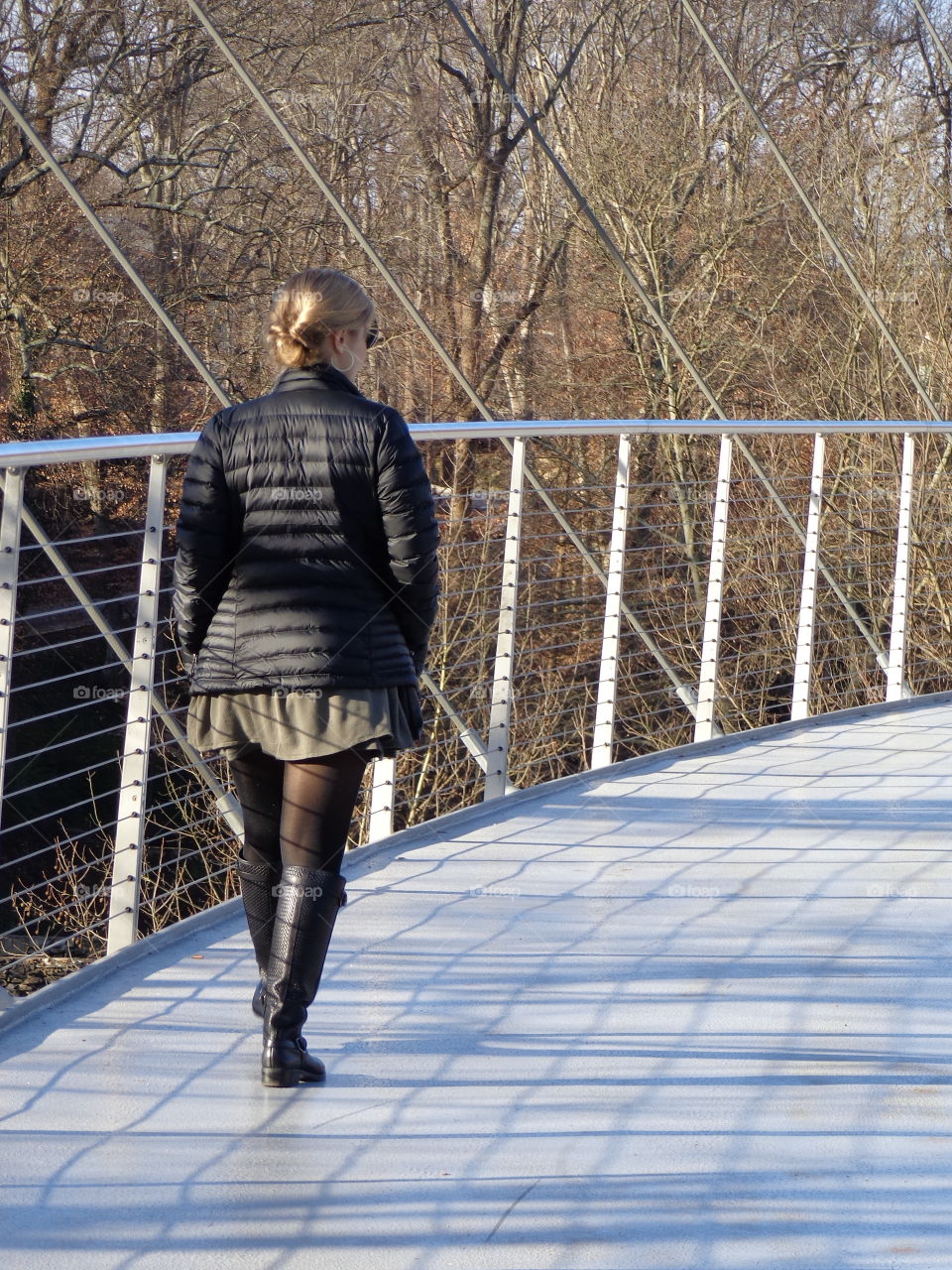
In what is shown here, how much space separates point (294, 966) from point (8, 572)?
920 millimetres

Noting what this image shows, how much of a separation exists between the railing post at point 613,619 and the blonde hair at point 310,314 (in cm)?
226

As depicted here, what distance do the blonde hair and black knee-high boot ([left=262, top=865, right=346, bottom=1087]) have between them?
2.96 feet

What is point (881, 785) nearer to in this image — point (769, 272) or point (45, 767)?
point (45, 767)

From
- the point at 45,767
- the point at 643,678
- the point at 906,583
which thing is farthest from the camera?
the point at 643,678

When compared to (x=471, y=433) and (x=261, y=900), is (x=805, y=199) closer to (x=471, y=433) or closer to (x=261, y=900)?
(x=471, y=433)

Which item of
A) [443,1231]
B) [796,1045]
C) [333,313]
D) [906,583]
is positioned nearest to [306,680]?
[333,313]

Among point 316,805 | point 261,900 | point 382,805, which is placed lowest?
point 382,805

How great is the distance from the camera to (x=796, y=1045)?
2924mm

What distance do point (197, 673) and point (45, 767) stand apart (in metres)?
13.4

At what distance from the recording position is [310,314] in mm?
2602

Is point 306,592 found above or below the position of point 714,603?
above

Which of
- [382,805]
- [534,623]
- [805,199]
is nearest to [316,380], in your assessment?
[382,805]

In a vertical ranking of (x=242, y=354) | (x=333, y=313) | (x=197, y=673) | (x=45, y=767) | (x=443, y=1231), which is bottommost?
(x=45, y=767)

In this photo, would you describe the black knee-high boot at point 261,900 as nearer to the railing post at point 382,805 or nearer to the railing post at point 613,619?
the railing post at point 382,805
